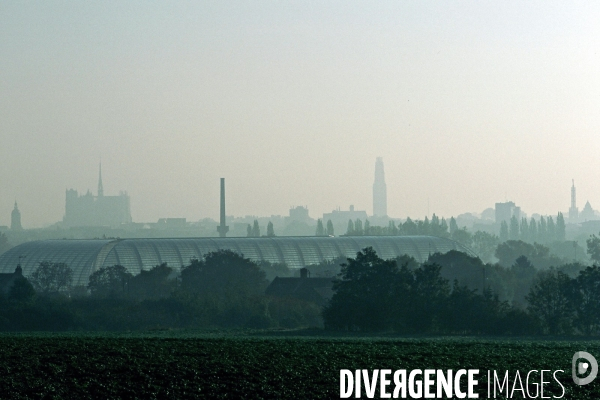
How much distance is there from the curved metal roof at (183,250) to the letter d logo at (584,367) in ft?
312

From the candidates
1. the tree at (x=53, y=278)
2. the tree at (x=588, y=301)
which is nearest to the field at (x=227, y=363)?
the tree at (x=588, y=301)

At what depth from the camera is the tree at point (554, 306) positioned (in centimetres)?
6919

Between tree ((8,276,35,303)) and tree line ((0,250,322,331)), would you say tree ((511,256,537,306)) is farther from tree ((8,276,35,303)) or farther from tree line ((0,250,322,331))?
tree ((8,276,35,303))

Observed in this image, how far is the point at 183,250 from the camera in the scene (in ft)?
526

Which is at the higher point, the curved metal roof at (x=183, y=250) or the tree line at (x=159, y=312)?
the curved metal roof at (x=183, y=250)

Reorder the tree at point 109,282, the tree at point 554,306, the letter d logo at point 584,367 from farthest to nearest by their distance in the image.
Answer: the tree at point 109,282 < the tree at point 554,306 < the letter d logo at point 584,367

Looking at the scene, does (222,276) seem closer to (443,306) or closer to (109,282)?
(109,282)

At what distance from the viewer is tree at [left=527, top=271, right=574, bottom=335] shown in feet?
227

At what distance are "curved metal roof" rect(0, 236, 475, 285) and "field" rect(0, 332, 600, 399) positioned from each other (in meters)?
87.5

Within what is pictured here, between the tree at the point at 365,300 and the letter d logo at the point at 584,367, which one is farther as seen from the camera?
the tree at the point at 365,300

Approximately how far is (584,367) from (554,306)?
28353mm

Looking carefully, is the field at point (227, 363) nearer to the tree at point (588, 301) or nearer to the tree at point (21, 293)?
the tree at point (588, 301)

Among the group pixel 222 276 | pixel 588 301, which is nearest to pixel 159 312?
pixel 222 276

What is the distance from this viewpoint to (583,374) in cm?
4194
